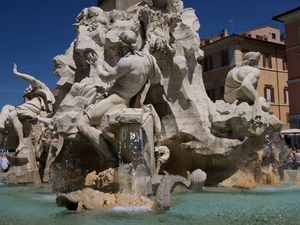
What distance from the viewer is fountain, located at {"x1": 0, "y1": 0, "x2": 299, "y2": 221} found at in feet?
21.3

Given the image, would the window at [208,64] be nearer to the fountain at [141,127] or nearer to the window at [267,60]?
the window at [267,60]

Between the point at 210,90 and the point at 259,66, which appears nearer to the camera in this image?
the point at 259,66

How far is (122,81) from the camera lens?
7.02 metres

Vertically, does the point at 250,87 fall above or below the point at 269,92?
below

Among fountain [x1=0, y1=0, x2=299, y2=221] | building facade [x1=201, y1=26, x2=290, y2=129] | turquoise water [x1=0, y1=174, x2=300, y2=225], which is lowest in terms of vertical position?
turquoise water [x1=0, y1=174, x2=300, y2=225]

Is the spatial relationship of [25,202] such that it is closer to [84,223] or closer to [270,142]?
[84,223]

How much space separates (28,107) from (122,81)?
419cm

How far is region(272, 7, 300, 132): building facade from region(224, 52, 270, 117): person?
18804mm

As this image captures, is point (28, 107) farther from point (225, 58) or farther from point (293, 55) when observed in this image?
point (225, 58)

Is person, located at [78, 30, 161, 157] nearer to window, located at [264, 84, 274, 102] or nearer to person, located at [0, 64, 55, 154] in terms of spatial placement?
person, located at [0, 64, 55, 154]

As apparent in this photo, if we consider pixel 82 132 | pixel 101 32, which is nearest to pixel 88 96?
pixel 82 132

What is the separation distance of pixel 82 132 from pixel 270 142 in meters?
4.76

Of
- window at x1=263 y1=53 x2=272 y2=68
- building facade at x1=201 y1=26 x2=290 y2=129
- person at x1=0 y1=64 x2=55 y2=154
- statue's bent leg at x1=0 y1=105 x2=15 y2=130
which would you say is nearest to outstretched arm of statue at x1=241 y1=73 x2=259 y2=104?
person at x1=0 y1=64 x2=55 y2=154

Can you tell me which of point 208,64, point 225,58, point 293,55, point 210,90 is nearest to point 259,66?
point 225,58
